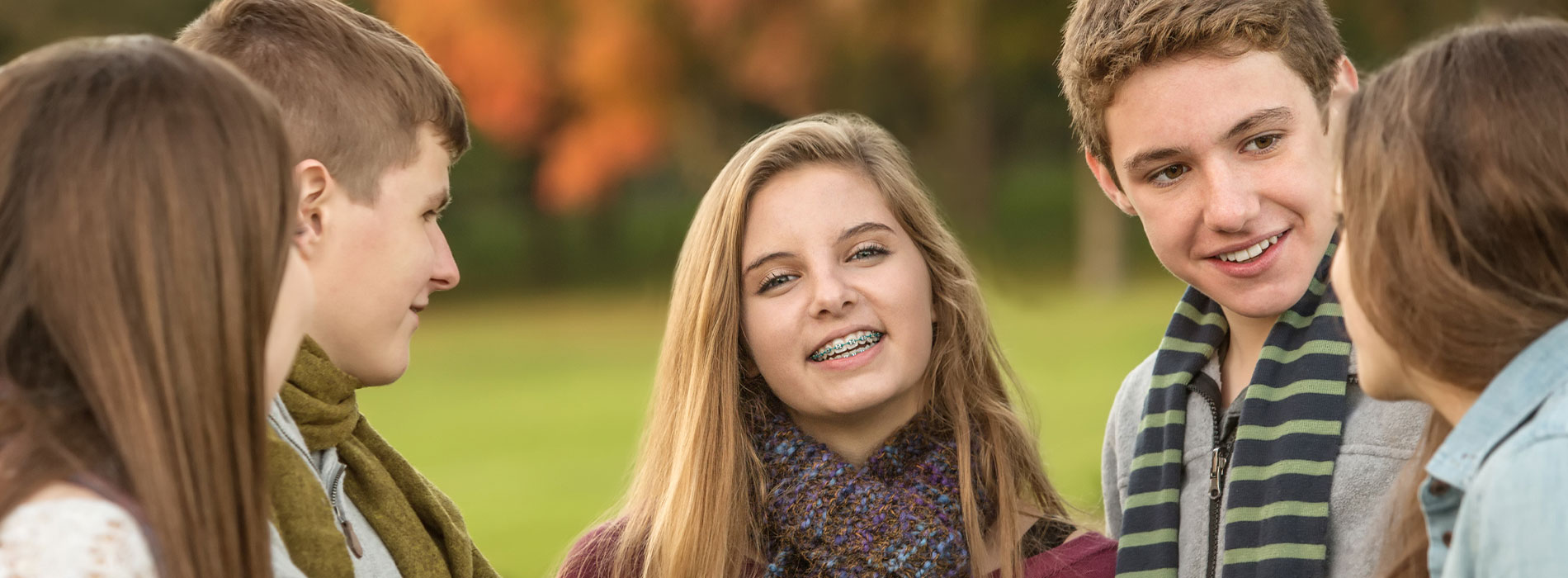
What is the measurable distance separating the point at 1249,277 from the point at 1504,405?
92 centimetres

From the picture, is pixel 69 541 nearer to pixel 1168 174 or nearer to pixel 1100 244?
pixel 1168 174

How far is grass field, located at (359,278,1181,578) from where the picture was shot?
9094 mm

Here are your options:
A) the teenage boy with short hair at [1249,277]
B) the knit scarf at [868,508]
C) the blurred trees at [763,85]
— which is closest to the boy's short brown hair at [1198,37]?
the teenage boy with short hair at [1249,277]

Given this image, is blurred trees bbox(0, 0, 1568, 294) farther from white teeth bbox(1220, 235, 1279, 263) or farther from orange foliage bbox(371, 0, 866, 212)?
white teeth bbox(1220, 235, 1279, 263)

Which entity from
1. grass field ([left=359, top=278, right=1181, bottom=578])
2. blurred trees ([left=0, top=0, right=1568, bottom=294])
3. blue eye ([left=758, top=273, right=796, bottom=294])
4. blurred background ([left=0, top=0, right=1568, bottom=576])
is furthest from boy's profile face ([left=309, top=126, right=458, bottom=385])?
blurred trees ([left=0, top=0, right=1568, bottom=294])

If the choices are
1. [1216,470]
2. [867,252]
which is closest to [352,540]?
[867,252]

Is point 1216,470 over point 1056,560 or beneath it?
over

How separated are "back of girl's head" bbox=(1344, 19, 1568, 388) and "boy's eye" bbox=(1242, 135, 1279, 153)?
72cm

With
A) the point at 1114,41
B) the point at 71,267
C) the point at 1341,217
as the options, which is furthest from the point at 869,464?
the point at 71,267

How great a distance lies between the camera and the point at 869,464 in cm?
299

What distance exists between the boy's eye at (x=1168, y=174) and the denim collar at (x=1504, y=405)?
1.00 metres

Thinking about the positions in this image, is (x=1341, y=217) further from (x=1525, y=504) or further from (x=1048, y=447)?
(x=1048, y=447)

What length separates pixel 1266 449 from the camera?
2541 mm

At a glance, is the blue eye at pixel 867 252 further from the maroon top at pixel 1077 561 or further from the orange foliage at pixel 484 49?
the orange foliage at pixel 484 49
